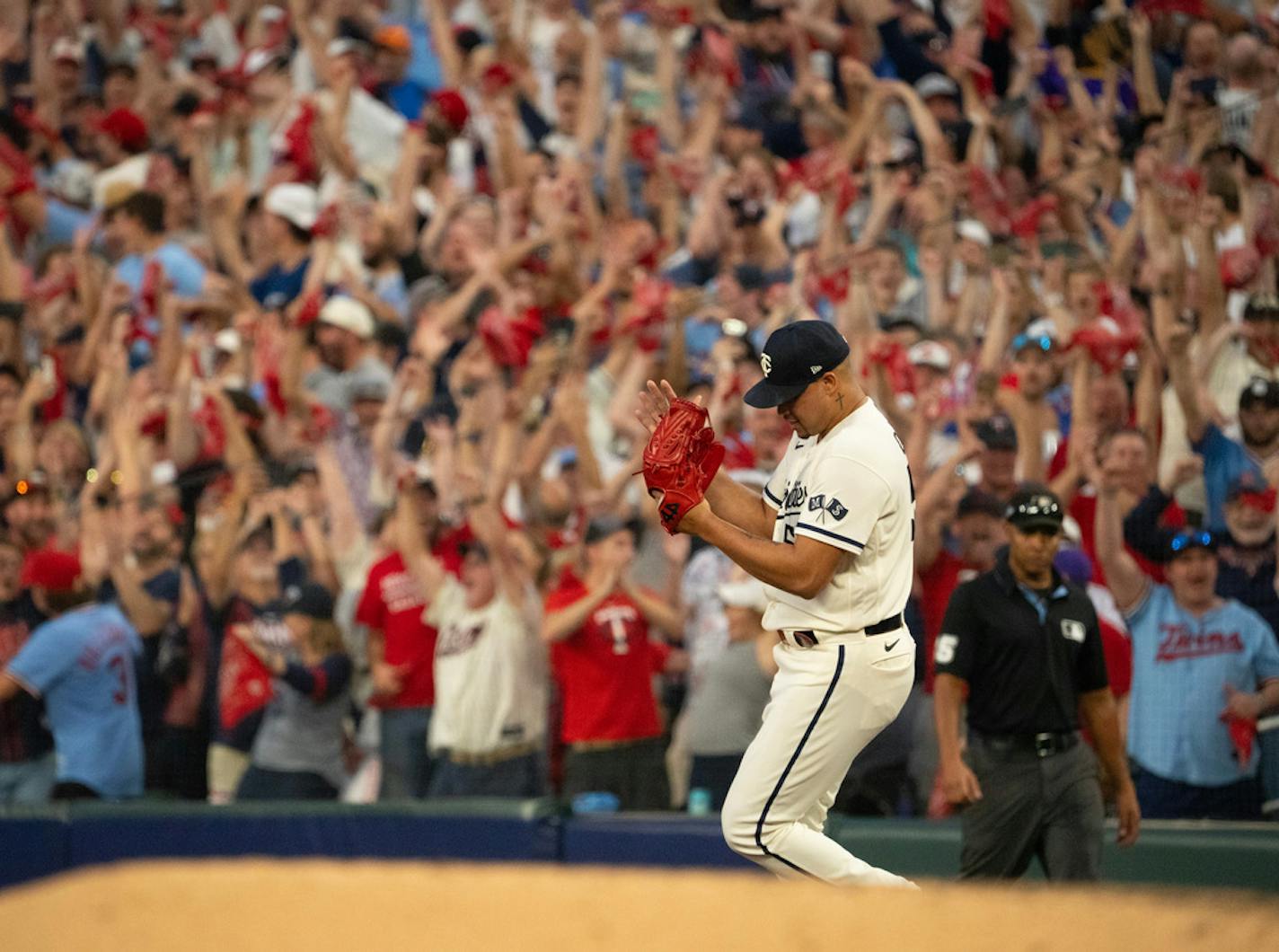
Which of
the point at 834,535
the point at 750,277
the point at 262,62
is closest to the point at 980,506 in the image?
the point at 834,535

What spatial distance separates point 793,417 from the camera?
17.2ft

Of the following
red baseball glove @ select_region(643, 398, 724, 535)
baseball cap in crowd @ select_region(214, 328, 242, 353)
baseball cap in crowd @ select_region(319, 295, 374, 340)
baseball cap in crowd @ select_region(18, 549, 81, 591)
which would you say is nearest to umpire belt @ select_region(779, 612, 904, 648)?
red baseball glove @ select_region(643, 398, 724, 535)

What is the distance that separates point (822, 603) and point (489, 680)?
111 inches

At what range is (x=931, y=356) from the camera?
805cm

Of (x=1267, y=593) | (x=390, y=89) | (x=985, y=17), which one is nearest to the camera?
(x=1267, y=593)

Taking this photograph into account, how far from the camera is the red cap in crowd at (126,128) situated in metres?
12.0

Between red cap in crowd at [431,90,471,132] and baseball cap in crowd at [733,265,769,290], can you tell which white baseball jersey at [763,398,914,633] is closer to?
baseball cap in crowd at [733,265,769,290]

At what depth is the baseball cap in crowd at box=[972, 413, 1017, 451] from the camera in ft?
24.5

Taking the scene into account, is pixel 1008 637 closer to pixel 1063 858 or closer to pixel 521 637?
pixel 1063 858

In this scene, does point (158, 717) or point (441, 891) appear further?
point (158, 717)

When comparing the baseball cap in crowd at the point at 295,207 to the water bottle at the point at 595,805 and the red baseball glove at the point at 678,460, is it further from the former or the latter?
the red baseball glove at the point at 678,460

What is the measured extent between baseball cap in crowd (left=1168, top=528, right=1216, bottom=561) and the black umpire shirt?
0.87 meters

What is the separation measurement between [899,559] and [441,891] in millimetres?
1956

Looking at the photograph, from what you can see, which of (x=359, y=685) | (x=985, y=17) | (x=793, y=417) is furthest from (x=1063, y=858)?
(x=985, y=17)
